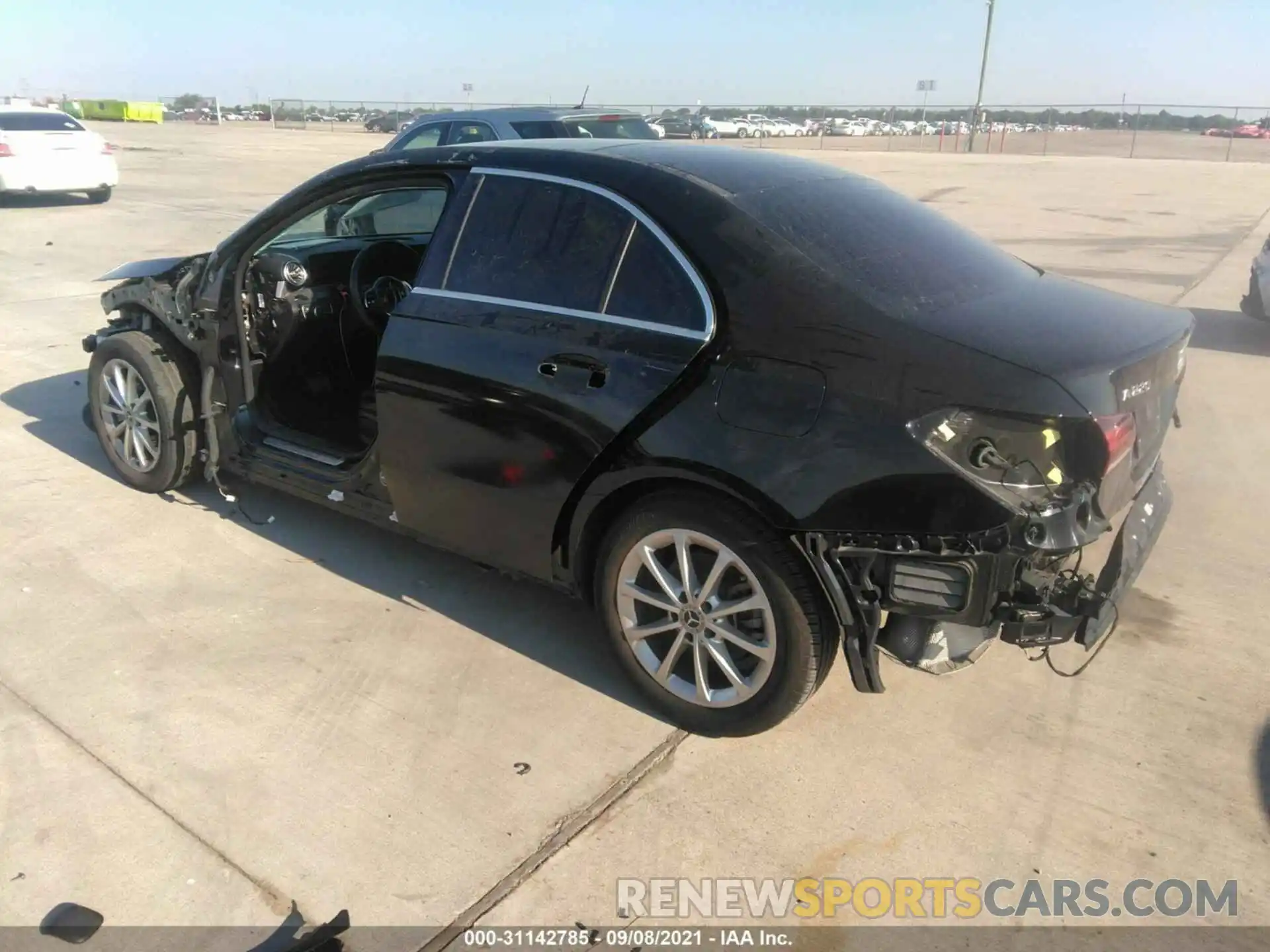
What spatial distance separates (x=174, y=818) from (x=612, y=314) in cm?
193

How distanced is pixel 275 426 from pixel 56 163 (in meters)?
13.9

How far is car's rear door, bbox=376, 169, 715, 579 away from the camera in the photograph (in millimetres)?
3119

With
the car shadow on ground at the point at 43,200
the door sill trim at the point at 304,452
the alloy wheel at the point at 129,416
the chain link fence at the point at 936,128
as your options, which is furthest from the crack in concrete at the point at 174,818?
the chain link fence at the point at 936,128

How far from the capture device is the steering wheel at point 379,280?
14.9ft

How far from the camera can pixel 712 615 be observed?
3094 mm

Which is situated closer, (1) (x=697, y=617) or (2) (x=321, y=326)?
(1) (x=697, y=617)

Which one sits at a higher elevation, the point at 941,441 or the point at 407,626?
the point at 941,441

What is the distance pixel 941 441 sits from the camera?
2637mm

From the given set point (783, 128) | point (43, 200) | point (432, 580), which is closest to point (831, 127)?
point (783, 128)

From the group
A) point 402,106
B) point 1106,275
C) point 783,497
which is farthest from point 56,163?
point 402,106

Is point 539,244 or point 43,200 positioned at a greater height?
point 539,244

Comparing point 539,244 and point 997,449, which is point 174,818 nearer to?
point 539,244

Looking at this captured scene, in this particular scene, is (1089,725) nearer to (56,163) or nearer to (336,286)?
(336,286)

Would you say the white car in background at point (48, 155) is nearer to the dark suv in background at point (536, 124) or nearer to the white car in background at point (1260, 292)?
the dark suv in background at point (536, 124)
